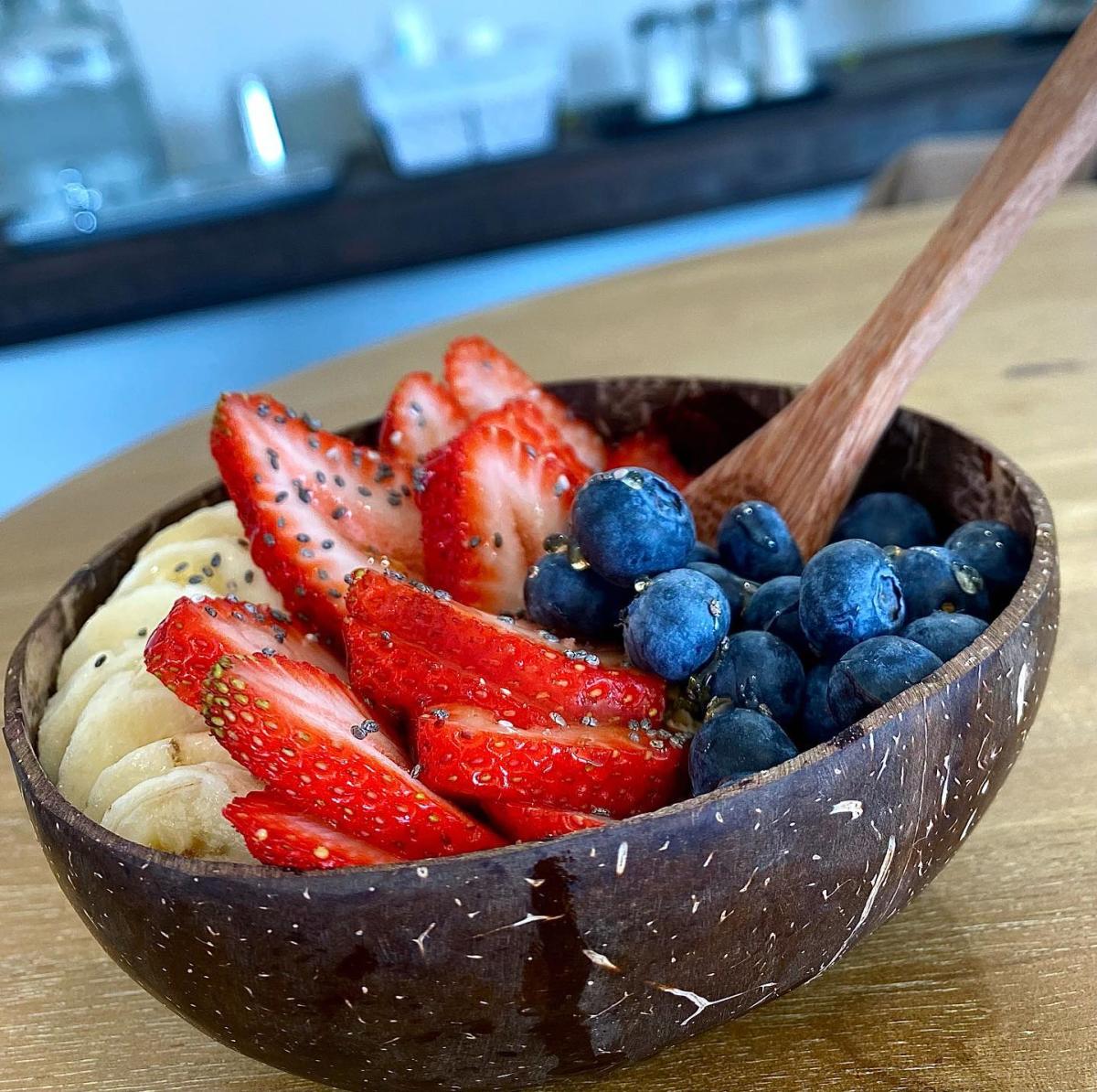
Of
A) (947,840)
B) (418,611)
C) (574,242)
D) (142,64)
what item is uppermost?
(142,64)

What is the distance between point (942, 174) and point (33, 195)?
7.05ft

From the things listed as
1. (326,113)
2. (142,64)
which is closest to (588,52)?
(326,113)

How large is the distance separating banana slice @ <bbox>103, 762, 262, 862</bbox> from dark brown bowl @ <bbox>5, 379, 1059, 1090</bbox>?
0.03 meters

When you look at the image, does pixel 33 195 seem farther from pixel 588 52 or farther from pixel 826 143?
pixel 826 143

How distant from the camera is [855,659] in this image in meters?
0.49

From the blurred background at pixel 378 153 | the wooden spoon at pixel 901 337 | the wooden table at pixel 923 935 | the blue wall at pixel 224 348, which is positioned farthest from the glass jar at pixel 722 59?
the wooden spoon at pixel 901 337

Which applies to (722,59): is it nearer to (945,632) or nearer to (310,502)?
(310,502)

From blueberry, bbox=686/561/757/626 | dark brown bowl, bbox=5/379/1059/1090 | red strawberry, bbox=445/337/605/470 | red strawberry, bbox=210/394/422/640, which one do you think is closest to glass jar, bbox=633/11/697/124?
red strawberry, bbox=445/337/605/470

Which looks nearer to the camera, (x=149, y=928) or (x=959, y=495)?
(x=149, y=928)

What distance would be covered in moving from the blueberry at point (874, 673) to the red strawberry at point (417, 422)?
0.35 metres

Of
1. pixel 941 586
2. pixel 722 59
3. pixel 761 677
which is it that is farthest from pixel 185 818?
pixel 722 59

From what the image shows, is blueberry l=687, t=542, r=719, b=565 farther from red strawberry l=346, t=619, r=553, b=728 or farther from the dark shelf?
the dark shelf

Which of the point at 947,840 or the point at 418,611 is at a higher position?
the point at 418,611

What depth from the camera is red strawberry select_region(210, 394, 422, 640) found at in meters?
0.64
